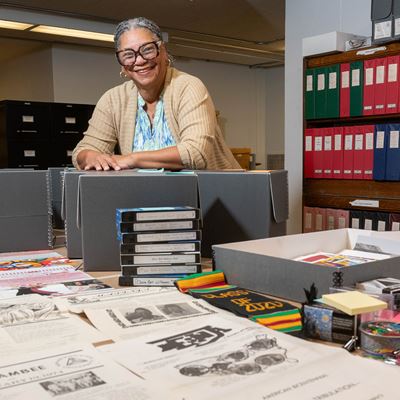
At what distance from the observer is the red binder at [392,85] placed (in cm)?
312

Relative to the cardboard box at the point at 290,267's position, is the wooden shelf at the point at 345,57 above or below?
above

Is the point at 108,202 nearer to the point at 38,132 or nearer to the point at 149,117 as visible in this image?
the point at 149,117

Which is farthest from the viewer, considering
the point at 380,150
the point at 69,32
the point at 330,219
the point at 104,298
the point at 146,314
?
the point at 69,32

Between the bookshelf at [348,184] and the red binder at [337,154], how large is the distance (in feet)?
0.17

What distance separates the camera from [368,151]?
3342 mm

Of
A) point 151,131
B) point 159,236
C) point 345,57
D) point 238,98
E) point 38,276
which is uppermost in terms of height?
point 238,98

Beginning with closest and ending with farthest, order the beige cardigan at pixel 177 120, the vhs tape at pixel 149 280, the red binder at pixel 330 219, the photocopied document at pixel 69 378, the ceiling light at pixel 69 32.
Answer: the photocopied document at pixel 69 378 → the vhs tape at pixel 149 280 → the beige cardigan at pixel 177 120 → the red binder at pixel 330 219 → the ceiling light at pixel 69 32

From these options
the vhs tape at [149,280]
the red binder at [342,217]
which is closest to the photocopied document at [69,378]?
the vhs tape at [149,280]

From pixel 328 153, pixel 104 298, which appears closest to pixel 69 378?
pixel 104 298

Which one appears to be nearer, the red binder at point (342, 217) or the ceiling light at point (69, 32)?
the red binder at point (342, 217)

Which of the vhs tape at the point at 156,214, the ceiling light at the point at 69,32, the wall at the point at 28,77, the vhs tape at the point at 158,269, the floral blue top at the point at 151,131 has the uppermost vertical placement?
the ceiling light at the point at 69,32

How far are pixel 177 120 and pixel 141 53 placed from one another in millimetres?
257

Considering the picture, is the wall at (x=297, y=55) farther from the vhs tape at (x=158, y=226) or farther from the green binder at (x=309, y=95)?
the vhs tape at (x=158, y=226)

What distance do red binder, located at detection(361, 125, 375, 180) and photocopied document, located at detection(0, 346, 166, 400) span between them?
2.94m
